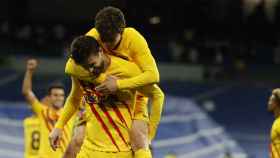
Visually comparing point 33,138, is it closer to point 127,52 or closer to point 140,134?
point 140,134

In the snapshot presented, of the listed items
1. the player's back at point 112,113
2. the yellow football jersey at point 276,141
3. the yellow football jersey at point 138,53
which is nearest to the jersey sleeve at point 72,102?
the player's back at point 112,113

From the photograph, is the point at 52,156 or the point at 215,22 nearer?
the point at 52,156

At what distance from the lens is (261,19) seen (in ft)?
53.4

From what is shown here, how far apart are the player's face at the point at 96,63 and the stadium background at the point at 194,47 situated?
28.0 ft

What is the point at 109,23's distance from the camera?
14.3ft

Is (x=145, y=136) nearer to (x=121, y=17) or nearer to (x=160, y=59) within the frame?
(x=121, y=17)

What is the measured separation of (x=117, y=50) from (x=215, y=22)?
12.3 metres

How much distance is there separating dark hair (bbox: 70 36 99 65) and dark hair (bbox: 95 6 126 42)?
0.08 meters

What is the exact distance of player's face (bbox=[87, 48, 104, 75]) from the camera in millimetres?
4383

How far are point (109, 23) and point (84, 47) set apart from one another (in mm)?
197

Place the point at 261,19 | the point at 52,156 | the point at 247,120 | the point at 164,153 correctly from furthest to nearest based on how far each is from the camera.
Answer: the point at 261,19
the point at 247,120
the point at 164,153
the point at 52,156

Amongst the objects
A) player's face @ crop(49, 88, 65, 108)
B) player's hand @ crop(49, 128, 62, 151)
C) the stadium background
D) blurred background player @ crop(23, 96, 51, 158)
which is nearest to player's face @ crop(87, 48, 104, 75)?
player's hand @ crop(49, 128, 62, 151)

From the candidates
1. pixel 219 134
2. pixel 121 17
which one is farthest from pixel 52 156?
pixel 219 134

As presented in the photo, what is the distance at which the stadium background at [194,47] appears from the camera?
46.8 feet
